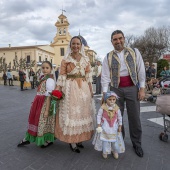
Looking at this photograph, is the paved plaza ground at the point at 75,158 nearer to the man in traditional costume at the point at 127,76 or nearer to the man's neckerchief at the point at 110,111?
the man in traditional costume at the point at 127,76

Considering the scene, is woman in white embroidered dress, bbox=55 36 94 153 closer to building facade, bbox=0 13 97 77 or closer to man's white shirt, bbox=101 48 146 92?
man's white shirt, bbox=101 48 146 92

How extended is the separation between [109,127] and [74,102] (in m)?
0.67

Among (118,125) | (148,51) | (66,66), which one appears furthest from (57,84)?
(148,51)

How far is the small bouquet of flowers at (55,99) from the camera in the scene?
302 centimetres

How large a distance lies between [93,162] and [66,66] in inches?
62.3

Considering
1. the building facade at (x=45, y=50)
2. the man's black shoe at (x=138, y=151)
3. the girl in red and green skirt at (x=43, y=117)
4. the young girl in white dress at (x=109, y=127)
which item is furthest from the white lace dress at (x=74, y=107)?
the building facade at (x=45, y=50)

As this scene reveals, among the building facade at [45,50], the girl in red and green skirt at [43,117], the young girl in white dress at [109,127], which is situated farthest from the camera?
the building facade at [45,50]

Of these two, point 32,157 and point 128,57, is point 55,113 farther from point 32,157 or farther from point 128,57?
point 128,57

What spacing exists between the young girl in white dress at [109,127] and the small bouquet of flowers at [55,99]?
2.18 feet

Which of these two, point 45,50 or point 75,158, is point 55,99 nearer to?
point 75,158

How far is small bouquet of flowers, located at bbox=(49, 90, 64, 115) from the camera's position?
9.91 ft

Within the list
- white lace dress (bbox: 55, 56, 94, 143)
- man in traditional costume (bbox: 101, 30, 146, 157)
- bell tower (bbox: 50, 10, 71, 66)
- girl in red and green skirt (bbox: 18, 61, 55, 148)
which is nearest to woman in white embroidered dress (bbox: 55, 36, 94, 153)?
white lace dress (bbox: 55, 56, 94, 143)

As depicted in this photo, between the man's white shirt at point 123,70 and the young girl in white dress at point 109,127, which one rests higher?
the man's white shirt at point 123,70

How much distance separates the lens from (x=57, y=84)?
10.6 feet
